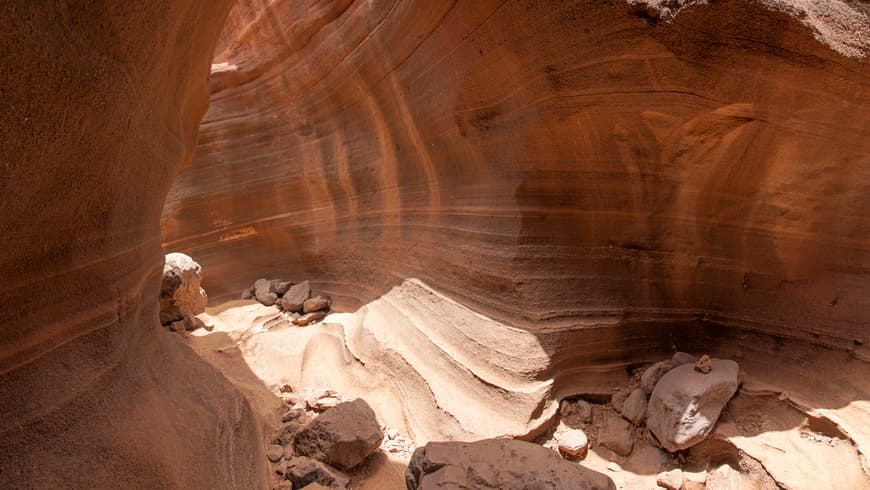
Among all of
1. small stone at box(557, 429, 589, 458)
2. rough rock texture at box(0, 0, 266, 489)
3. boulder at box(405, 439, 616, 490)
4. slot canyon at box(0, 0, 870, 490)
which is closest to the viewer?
rough rock texture at box(0, 0, 266, 489)

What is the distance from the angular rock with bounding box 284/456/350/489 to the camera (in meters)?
1.99

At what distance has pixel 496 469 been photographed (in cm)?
178

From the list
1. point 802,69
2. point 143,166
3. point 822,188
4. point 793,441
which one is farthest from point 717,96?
point 143,166

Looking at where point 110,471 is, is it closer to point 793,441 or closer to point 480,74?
point 480,74

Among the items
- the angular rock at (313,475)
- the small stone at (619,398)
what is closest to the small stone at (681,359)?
the small stone at (619,398)

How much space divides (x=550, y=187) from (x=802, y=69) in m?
1.24

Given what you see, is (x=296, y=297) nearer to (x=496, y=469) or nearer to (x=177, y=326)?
(x=177, y=326)

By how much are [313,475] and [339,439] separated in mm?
171

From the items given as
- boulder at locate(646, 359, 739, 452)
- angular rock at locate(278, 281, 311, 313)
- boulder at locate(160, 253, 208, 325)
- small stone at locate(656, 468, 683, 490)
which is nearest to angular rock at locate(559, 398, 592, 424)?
boulder at locate(646, 359, 739, 452)

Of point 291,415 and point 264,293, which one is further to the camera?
point 264,293

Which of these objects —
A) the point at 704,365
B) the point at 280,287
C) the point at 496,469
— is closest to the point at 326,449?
the point at 496,469

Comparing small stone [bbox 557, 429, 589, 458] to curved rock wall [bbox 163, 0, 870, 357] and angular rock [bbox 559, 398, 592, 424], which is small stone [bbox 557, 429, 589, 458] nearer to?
angular rock [bbox 559, 398, 592, 424]

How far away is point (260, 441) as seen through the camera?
2133mm

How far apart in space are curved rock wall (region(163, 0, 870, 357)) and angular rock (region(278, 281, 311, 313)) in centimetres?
82
